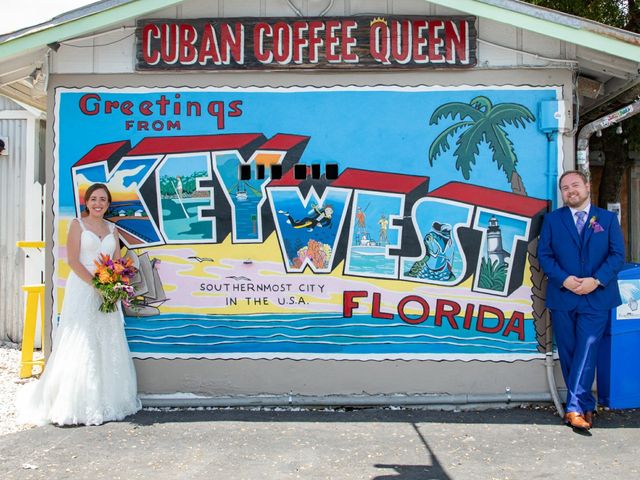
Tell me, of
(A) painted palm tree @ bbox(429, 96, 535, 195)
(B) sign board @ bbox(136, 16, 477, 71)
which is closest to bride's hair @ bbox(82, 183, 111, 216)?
(B) sign board @ bbox(136, 16, 477, 71)

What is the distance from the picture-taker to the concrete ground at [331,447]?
4.46 metres

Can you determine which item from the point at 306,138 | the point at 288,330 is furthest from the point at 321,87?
the point at 288,330

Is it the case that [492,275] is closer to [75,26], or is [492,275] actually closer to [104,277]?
[104,277]

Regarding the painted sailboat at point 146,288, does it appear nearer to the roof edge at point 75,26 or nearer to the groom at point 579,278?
the roof edge at point 75,26

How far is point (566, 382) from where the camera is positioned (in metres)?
5.64

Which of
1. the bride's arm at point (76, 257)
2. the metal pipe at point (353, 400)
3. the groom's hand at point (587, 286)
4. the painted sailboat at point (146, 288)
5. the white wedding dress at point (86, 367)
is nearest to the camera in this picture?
the groom's hand at point (587, 286)

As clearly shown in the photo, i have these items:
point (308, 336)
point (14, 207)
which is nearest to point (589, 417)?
point (308, 336)

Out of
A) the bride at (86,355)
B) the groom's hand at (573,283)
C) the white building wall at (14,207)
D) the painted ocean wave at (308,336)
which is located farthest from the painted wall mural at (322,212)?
the white building wall at (14,207)

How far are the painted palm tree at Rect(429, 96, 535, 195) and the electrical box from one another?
121mm

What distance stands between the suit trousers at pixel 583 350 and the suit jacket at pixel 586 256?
0.08 meters

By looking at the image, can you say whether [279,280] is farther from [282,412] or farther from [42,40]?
[42,40]

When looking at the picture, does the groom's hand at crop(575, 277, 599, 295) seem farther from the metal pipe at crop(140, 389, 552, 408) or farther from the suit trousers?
the metal pipe at crop(140, 389, 552, 408)

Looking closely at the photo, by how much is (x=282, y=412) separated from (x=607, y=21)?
788 centimetres

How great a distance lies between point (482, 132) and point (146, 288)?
3.61 m
